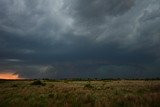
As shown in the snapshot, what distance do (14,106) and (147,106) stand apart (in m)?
8.76

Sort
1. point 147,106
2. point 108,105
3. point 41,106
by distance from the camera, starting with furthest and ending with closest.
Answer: point 41,106
point 108,105
point 147,106

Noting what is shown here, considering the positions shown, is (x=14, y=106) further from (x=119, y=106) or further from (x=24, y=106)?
(x=119, y=106)

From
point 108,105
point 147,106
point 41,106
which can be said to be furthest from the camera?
point 41,106

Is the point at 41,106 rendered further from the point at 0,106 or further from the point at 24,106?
the point at 0,106

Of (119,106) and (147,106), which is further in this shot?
(119,106)

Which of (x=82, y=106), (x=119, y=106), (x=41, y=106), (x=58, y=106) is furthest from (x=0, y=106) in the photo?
(x=119, y=106)

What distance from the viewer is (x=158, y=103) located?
52.3 ft

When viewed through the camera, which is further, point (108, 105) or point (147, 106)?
point (108, 105)

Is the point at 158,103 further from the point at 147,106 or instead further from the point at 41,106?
the point at 41,106

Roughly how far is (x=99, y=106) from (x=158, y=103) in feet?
13.4

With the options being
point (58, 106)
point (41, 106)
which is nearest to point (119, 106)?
point (58, 106)

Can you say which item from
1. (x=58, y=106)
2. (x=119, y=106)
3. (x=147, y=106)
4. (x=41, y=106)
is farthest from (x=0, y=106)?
(x=147, y=106)

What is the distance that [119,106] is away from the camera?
643 inches

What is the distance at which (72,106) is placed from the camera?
54.0 feet
